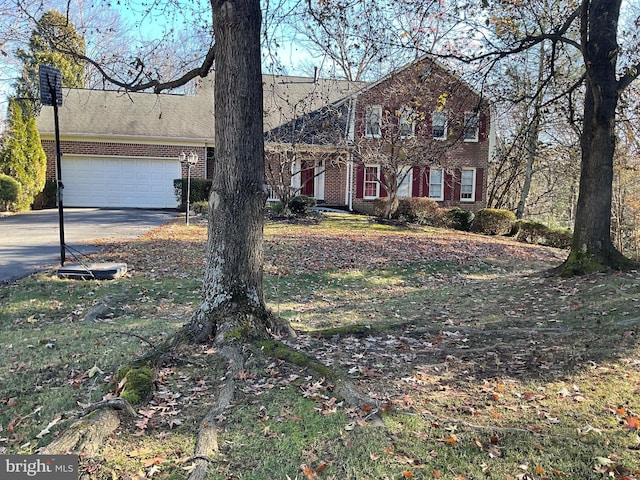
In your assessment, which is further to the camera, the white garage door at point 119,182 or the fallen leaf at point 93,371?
the white garage door at point 119,182

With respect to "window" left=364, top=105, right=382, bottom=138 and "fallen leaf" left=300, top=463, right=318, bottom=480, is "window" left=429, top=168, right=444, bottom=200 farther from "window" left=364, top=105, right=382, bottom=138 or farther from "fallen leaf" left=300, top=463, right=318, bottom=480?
"fallen leaf" left=300, top=463, right=318, bottom=480

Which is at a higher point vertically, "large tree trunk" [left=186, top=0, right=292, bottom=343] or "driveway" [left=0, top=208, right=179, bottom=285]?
"large tree trunk" [left=186, top=0, right=292, bottom=343]

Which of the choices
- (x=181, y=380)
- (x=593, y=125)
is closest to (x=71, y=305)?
(x=181, y=380)

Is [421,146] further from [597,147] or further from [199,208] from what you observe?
[597,147]

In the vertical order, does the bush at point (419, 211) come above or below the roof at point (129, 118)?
below

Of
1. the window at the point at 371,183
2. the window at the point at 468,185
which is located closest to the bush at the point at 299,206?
the window at the point at 371,183

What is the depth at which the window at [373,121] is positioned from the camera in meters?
18.7

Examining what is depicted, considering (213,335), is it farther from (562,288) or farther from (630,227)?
(630,227)

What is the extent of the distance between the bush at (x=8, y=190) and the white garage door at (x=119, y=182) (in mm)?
3432

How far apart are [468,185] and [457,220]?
4.30 meters

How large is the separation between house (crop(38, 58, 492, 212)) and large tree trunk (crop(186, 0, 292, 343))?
12947 mm

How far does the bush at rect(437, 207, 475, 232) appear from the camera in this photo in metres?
19.8

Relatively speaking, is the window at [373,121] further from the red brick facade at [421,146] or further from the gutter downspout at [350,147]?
the gutter downspout at [350,147]

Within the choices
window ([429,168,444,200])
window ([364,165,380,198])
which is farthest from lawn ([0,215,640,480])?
window ([429,168,444,200])
